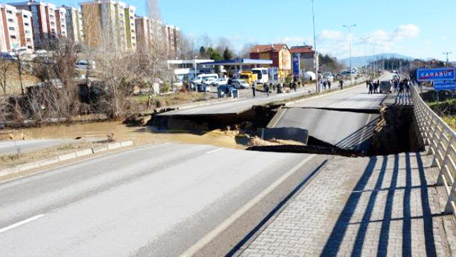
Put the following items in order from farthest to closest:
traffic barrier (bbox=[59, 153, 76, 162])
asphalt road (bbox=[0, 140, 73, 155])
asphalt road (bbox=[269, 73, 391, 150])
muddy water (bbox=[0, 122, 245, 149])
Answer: muddy water (bbox=[0, 122, 245, 149]) < asphalt road (bbox=[269, 73, 391, 150]) < asphalt road (bbox=[0, 140, 73, 155]) < traffic barrier (bbox=[59, 153, 76, 162])

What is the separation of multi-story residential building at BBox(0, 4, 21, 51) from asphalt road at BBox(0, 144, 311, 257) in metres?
102

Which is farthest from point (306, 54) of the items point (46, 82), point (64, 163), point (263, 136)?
point (64, 163)

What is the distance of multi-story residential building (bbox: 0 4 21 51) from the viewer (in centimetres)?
10119

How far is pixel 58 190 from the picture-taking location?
9773 millimetres

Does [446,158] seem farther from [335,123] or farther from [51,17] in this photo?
[51,17]

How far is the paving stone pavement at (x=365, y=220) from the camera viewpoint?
5.50 metres

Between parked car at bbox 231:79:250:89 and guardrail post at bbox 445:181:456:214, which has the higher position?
parked car at bbox 231:79:250:89

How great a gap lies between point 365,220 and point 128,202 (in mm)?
4629

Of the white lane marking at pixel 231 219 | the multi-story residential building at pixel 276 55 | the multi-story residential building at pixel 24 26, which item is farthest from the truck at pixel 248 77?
the multi-story residential building at pixel 24 26

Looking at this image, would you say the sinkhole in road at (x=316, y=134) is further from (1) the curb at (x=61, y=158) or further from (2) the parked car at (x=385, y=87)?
(2) the parked car at (x=385, y=87)

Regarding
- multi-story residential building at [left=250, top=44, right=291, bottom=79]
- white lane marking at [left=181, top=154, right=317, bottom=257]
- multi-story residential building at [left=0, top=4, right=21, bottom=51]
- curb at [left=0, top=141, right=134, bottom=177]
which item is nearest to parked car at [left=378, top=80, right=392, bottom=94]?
curb at [left=0, top=141, right=134, bottom=177]

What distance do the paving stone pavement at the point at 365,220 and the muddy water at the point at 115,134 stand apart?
532 inches

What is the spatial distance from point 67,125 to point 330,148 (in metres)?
24.6

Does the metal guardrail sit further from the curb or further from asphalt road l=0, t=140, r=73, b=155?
asphalt road l=0, t=140, r=73, b=155
